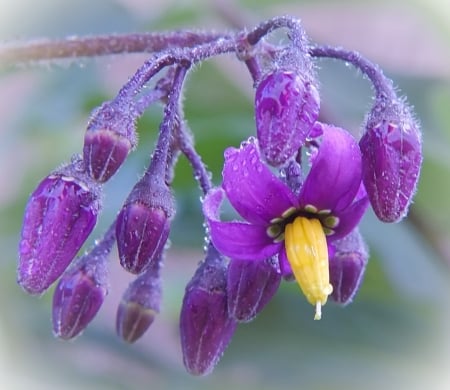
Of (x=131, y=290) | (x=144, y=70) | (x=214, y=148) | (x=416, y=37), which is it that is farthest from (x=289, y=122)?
(x=416, y=37)

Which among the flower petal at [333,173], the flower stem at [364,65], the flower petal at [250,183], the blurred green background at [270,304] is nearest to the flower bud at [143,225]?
the flower petal at [250,183]

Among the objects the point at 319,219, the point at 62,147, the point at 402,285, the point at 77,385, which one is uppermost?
the point at 319,219

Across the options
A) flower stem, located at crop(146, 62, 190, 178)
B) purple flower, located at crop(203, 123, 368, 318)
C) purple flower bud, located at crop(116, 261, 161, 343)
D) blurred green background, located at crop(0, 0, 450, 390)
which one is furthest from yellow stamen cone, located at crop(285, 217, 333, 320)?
blurred green background, located at crop(0, 0, 450, 390)

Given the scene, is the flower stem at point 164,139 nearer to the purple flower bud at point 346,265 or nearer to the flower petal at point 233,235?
the flower petal at point 233,235

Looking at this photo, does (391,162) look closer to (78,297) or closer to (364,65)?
(364,65)

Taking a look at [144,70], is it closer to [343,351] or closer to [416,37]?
[343,351]

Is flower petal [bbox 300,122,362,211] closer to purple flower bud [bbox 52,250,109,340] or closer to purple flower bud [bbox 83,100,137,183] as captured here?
purple flower bud [bbox 83,100,137,183]
